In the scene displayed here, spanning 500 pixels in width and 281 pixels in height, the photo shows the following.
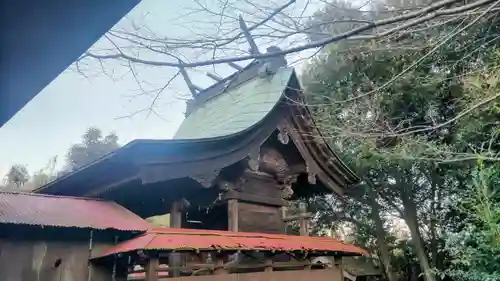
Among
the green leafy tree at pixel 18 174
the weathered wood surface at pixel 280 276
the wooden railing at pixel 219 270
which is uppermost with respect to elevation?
the green leafy tree at pixel 18 174

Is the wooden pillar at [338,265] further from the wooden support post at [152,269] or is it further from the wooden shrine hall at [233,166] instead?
the wooden support post at [152,269]

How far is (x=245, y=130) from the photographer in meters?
4.72

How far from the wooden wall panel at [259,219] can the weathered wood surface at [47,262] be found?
191 centimetres

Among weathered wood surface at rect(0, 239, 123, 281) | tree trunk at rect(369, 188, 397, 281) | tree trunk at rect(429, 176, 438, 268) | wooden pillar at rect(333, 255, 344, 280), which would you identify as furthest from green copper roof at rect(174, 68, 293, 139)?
tree trunk at rect(429, 176, 438, 268)

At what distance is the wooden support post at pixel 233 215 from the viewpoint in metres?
4.86

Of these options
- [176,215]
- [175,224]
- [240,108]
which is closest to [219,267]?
[175,224]

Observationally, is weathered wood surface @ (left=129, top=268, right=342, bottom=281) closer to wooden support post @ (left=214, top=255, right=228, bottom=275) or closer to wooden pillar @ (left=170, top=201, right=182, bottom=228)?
wooden support post @ (left=214, top=255, right=228, bottom=275)

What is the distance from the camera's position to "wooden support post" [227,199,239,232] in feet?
16.0

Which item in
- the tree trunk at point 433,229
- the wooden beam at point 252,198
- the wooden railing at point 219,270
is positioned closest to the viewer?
the wooden railing at point 219,270

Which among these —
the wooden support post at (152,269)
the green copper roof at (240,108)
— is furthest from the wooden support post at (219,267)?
the green copper roof at (240,108)

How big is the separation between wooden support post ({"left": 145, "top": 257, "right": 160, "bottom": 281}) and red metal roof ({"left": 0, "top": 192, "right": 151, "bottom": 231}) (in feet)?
1.47

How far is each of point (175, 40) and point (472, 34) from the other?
3606 millimetres

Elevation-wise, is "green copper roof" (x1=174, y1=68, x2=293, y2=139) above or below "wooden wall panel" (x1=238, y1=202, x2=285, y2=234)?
above

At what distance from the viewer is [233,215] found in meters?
4.95
